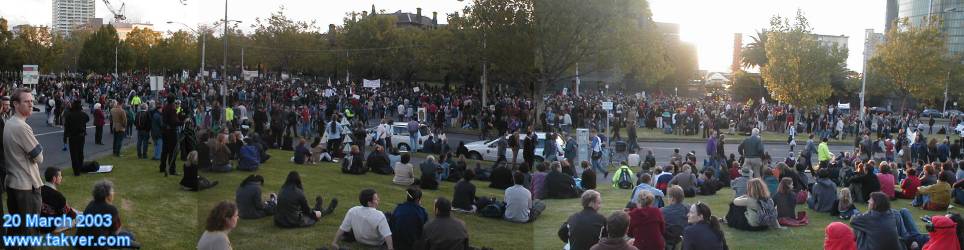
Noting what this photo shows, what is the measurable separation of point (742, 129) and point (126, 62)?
77389 millimetres

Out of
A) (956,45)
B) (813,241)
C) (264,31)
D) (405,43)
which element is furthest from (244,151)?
(956,45)

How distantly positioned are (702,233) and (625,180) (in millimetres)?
10077

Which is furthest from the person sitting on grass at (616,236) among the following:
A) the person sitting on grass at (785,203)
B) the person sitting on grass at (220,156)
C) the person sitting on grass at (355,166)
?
the person sitting on grass at (355,166)

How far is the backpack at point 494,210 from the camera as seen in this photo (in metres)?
13.0

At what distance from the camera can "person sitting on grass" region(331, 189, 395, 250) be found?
948 centimetres

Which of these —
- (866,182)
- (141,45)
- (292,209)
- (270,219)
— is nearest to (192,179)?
(270,219)

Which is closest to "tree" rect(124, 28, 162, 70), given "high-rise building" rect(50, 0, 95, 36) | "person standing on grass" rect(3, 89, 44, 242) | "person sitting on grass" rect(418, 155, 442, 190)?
"high-rise building" rect(50, 0, 95, 36)

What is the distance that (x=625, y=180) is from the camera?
18391 millimetres

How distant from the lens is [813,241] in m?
11.4

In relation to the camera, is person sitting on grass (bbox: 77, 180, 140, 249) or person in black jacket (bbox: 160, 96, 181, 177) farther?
person in black jacket (bbox: 160, 96, 181, 177)

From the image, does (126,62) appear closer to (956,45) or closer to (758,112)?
(758,112)

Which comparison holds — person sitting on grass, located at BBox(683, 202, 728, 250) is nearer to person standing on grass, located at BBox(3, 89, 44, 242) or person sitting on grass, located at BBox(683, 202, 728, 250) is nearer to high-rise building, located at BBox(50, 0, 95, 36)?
person standing on grass, located at BBox(3, 89, 44, 242)

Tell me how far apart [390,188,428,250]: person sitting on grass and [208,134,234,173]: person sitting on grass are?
25.1ft

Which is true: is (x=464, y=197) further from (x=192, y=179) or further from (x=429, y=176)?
(x=192, y=179)
